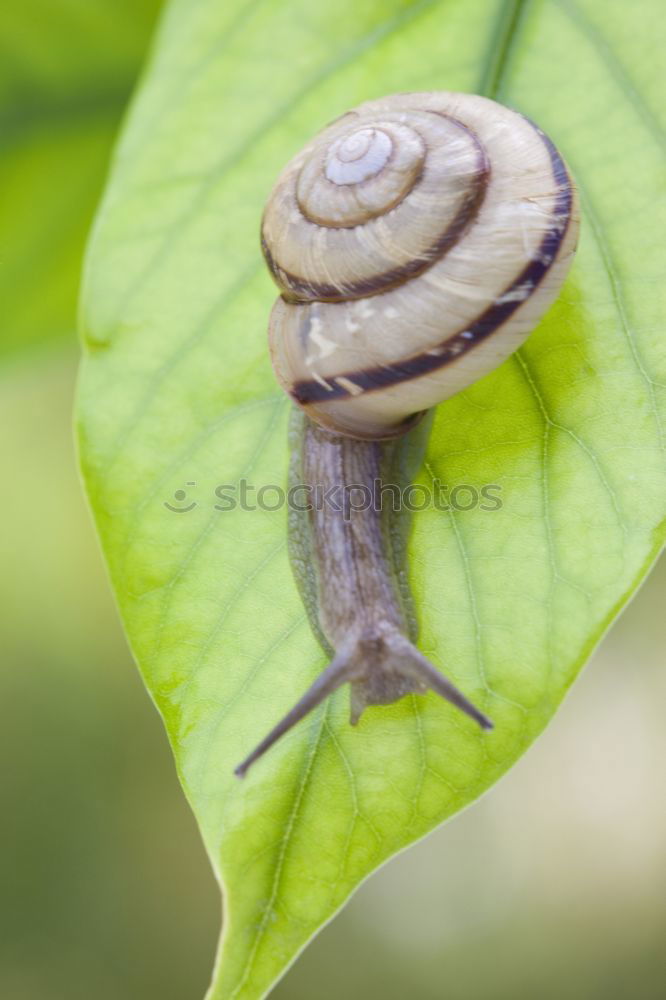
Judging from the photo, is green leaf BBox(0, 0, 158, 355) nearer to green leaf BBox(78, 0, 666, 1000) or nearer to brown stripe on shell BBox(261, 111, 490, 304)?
green leaf BBox(78, 0, 666, 1000)

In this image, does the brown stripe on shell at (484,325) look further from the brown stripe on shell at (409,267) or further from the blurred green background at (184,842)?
the blurred green background at (184,842)

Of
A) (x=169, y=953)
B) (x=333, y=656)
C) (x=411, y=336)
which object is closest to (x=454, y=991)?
(x=169, y=953)

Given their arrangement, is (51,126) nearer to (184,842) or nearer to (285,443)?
(285,443)

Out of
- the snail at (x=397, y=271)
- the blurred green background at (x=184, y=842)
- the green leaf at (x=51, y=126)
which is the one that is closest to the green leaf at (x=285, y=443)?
the snail at (x=397, y=271)

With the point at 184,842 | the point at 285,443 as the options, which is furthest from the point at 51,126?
the point at 184,842

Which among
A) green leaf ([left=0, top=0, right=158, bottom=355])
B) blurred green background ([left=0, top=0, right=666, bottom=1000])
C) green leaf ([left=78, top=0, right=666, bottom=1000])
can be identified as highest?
green leaf ([left=0, top=0, right=158, bottom=355])

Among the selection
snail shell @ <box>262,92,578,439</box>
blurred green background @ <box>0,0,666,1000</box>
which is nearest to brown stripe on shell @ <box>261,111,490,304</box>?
snail shell @ <box>262,92,578,439</box>

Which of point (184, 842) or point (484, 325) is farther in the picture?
point (184, 842)

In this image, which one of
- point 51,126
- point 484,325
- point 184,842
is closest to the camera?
point 484,325

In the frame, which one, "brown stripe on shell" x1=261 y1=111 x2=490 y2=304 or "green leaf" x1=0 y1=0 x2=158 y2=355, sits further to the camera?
"green leaf" x1=0 y1=0 x2=158 y2=355
